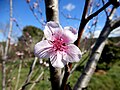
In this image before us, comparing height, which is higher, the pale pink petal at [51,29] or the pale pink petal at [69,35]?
the pale pink petal at [51,29]

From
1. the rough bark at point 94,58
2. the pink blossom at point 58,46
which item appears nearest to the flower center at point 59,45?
the pink blossom at point 58,46

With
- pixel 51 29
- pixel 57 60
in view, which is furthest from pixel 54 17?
pixel 57 60

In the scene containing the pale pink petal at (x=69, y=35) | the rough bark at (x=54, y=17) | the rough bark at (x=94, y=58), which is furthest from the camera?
the rough bark at (x=94, y=58)

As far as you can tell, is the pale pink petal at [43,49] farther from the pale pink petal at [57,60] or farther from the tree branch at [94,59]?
the tree branch at [94,59]

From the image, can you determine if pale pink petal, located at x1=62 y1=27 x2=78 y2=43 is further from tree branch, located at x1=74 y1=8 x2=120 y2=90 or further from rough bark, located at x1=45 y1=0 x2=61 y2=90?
tree branch, located at x1=74 y1=8 x2=120 y2=90

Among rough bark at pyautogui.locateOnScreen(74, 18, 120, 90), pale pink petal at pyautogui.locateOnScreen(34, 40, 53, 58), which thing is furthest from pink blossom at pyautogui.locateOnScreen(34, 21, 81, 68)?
rough bark at pyautogui.locateOnScreen(74, 18, 120, 90)

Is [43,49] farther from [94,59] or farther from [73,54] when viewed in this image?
[94,59]
